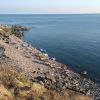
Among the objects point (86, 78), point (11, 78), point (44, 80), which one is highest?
point (11, 78)

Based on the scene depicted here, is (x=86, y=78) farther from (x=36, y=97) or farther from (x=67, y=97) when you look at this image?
(x=36, y=97)

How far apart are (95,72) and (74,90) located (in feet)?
48.2

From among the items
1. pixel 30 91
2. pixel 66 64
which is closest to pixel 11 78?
pixel 30 91

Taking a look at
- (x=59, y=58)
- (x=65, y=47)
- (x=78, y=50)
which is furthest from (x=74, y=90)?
(x=65, y=47)

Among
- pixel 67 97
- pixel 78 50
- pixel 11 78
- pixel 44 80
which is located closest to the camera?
pixel 11 78

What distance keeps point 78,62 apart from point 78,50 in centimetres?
1363

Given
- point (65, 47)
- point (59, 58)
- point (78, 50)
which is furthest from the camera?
point (65, 47)

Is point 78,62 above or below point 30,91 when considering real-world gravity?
below

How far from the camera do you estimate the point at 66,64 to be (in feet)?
164

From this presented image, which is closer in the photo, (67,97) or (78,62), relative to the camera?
(67,97)

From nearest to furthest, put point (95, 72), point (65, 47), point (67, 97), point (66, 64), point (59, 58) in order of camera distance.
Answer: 1. point (67, 97)
2. point (95, 72)
3. point (66, 64)
4. point (59, 58)
5. point (65, 47)

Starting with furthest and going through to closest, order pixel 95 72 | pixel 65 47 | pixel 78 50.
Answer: pixel 65 47 < pixel 78 50 < pixel 95 72

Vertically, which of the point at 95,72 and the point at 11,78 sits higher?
Result: the point at 11,78

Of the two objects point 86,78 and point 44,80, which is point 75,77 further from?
point 44,80
